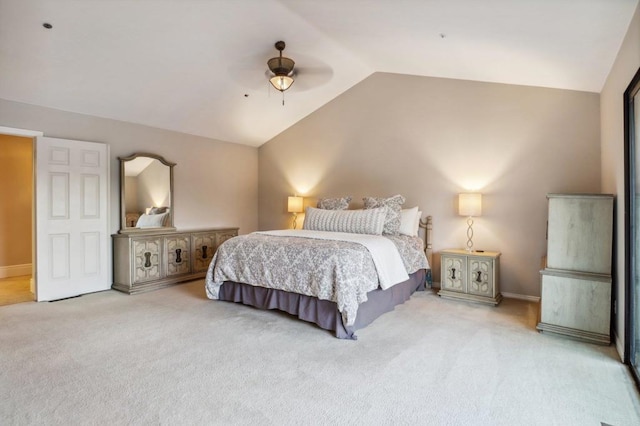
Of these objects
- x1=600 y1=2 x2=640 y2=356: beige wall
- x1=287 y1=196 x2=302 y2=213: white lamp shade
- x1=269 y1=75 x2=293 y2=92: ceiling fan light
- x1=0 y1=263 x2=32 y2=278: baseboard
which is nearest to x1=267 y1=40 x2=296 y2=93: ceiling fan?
x1=269 y1=75 x2=293 y2=92: ceiling fan light

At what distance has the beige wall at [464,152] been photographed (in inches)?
152

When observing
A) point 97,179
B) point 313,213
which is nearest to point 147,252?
point 97,179

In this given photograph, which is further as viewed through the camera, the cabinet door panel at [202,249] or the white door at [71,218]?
the cabinet door panel at [202,249]

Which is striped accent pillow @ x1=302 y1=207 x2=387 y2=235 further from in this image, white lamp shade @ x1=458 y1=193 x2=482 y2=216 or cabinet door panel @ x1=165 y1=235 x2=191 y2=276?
cabinet door panel @ x1=165 y1=235 x2=191 y2=276

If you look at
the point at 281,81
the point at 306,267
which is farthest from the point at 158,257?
the point at 281,81

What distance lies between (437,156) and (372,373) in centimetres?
328

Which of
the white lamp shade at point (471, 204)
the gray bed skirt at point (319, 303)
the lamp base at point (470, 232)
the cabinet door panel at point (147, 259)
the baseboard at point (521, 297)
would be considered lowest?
the baseboard at point (521, 297)

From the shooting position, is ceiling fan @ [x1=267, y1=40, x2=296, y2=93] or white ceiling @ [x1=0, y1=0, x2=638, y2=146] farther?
ceiling fan @ [x1=267, y1=40, x2=296, y2=93]

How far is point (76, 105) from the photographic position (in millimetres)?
4230

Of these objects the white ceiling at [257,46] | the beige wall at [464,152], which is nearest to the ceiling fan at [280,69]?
the white ceiling at [257,46]

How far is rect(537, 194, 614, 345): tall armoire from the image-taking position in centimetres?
280

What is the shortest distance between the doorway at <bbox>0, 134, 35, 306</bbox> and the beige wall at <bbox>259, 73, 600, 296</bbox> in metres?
4.65

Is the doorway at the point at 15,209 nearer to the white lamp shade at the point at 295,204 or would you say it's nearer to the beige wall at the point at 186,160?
the beige wall at the point at 186,160

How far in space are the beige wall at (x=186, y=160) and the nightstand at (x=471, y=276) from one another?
3.83 meters
